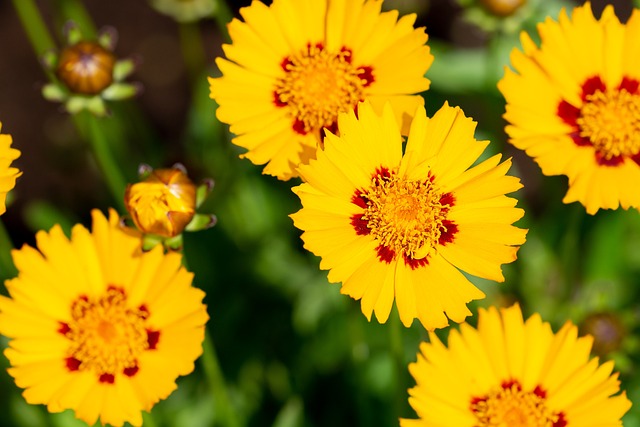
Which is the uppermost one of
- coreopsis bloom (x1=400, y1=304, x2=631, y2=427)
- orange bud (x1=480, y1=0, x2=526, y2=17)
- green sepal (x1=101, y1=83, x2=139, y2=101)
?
orange bud (x1=480, y1=0, x2=526, y2=17)

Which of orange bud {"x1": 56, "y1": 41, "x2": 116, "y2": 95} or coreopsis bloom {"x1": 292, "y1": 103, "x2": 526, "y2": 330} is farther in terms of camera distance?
orange bud {"x1": 56, "y1": 41, "x2": 116, "y2": 95}

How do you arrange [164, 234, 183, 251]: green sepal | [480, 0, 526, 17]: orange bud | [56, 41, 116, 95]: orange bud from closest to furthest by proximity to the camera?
[164, 234, 183, 251]: green sepal < [56, 41, 116, 95]: orange bud < [480, 0, 526, 17]: orange bud

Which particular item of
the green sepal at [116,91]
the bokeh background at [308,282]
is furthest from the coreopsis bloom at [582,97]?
the green sepal at [116,91]

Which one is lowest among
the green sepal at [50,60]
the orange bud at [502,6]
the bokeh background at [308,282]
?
the bokeh background at [308,282]

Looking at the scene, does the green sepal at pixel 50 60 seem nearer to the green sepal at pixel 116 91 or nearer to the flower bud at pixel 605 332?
the green sepal at pixel 116 91

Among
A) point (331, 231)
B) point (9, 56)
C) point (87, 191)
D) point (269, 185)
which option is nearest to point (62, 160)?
point (87, 191)

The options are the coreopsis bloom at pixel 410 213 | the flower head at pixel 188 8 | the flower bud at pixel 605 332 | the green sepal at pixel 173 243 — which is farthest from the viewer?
the flower head at pixel 188 8

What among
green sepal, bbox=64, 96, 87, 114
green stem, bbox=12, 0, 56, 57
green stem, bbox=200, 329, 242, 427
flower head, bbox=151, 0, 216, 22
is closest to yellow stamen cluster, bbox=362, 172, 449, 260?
green stem, bbox=200, 329, 242, 427

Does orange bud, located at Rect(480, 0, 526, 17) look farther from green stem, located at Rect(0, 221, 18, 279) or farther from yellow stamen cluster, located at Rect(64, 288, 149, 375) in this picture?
green stem, located at Rect(0, 221, 18, 279)
